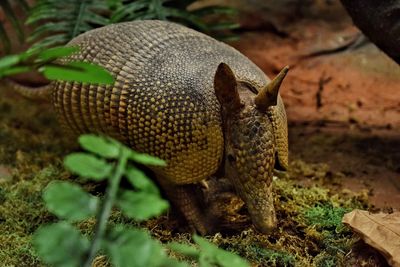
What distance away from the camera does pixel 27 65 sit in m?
1.56

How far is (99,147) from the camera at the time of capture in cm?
140

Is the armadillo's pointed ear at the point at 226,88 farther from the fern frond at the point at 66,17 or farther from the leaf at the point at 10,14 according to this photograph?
the leaf at the point at 10,14

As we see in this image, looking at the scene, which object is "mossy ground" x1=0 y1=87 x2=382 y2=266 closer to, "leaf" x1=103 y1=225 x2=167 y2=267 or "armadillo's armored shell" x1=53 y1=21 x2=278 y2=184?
"armadillo's armored shell" x1=53 y1=21 x2=278 y2=184

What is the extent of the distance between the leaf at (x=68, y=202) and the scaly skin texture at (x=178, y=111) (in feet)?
5.39

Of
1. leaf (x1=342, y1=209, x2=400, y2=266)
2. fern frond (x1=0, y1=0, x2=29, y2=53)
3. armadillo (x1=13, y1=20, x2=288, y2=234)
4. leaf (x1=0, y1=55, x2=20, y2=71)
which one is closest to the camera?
leaf (x1=0, y1=55, x2=20, y2=71)

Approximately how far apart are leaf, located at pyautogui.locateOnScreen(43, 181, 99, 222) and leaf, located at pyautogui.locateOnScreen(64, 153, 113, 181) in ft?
0.13

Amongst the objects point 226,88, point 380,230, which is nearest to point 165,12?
point 226,88

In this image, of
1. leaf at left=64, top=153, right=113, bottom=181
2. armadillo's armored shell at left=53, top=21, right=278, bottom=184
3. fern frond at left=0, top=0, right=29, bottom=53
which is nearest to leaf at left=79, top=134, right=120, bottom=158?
leaf at left=64, top=153, right=113, bottom=181

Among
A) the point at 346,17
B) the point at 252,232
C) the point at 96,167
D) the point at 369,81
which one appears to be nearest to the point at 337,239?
the point at 252,232

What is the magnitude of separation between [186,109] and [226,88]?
274 mm

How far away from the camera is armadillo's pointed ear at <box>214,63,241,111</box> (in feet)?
9.46

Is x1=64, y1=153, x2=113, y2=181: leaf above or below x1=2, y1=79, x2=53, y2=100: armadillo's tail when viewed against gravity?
above

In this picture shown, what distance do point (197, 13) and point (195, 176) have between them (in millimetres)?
2227

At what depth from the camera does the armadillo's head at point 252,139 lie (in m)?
2.94
